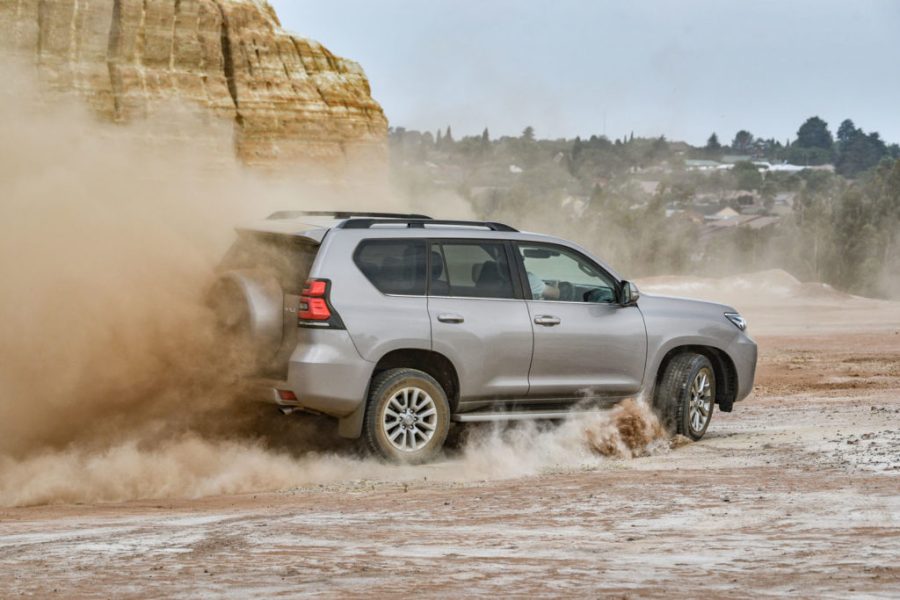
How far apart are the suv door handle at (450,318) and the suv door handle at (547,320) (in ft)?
2.24

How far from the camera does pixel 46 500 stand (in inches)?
372

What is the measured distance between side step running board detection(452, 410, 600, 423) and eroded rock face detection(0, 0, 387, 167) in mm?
30661

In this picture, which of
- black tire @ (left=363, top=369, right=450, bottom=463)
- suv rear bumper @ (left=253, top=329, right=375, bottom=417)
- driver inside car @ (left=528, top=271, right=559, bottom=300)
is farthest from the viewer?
driver inside car @ (left=528, top=271, right=559, bottom=300)

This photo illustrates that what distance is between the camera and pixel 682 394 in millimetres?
11562

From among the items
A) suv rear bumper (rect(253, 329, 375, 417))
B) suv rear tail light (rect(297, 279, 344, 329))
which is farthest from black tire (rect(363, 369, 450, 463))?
suv rear tail light (rect(297, 279, 344, 329))

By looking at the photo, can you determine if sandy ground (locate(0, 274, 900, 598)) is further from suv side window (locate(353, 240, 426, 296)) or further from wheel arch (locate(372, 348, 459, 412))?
suv side window (locate(353, 240, 426, 296))

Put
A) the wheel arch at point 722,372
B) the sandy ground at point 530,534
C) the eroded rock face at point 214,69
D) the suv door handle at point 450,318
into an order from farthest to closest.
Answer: the eroded rock face at point 214,69 → the wheel arch at point 722,372 → the suv door handle at point 450,318 → the sandy ground at point 530,534

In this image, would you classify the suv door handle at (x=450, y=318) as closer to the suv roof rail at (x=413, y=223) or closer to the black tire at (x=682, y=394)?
the suv roof rail at (x=413, y=223)

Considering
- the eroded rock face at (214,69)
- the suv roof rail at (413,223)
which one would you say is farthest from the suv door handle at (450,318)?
the eroded rock face at (214,69)

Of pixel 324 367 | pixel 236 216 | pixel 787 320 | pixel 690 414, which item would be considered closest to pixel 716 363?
pixel 690 414

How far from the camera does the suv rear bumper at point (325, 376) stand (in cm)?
980

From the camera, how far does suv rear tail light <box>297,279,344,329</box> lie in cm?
984

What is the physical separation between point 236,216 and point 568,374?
426cm

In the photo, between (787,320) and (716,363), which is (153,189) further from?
(787,320)
